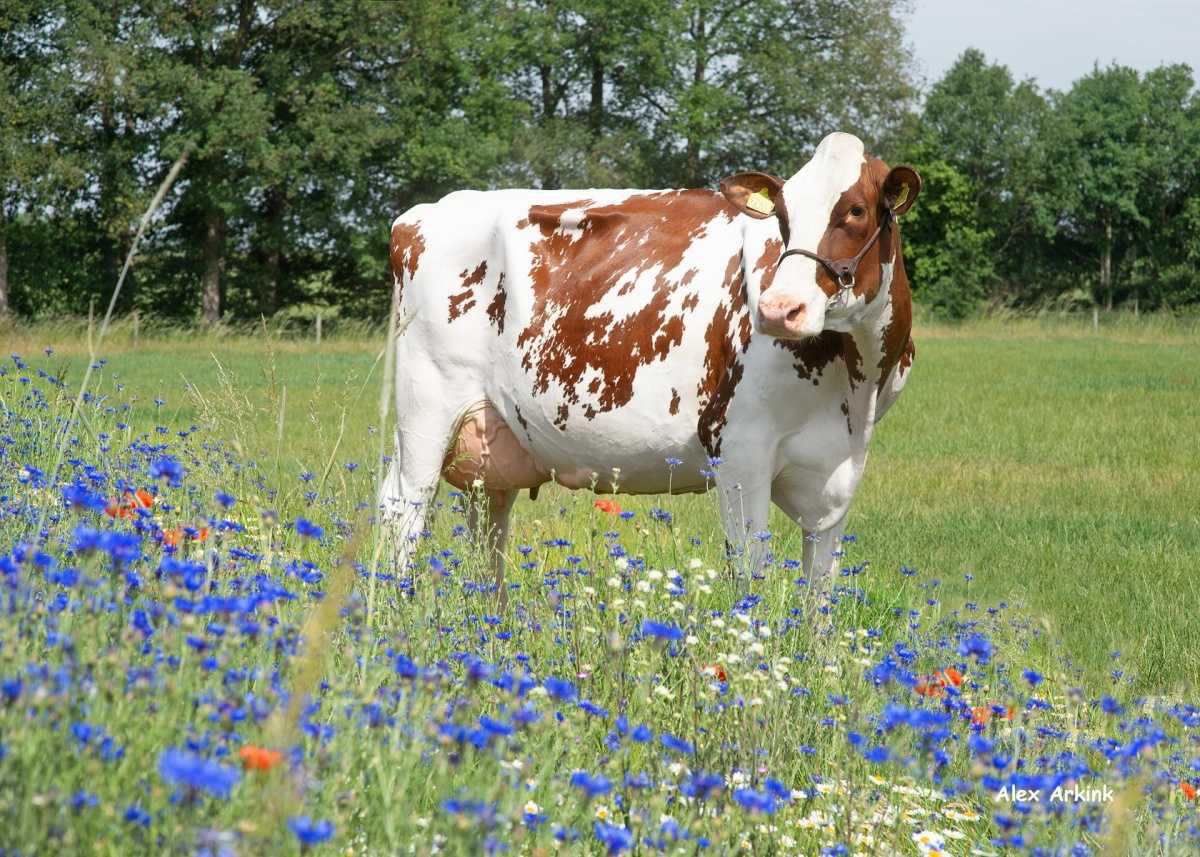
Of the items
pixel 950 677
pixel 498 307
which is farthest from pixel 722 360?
pixel 950 677

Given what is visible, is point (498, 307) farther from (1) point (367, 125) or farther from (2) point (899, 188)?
(1) point (367, 125)

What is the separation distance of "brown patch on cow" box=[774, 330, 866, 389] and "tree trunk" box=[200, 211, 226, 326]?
36.4 meters

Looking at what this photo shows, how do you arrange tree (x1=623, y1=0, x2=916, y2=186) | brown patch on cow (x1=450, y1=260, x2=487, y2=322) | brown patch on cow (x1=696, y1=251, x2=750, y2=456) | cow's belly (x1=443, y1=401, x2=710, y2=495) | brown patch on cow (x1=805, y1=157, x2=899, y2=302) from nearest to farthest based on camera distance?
brown patch on cow (x1=805, y1=157, x2=899, y2=302) → brown patch on cow (x1=696, y1=251, x2=750, y2=456) → cow's belly (x1=443, y1=401, x2=710, y2=495) → brown patch on cow (x1=450, y1=260, x2=487, y2=322) → tree (x1=623, y1=0, x2=916, y2=186)

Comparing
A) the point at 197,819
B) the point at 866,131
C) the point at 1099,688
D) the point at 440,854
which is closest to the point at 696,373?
the point at 1099,688

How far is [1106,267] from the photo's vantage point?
2628 inches

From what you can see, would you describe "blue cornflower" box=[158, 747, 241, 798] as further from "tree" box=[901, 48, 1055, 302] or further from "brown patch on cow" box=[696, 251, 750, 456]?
"tree" box=[901, 48, 1055, 302]

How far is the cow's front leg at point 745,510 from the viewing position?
5258 millimetres

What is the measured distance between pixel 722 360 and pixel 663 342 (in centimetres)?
28

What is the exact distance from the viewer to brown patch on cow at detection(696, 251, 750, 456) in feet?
17.7

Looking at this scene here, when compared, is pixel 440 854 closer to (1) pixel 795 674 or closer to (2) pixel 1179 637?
(1) pixel 795 674

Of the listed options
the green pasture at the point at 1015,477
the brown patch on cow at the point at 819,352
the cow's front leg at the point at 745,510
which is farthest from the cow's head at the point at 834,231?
the green pasture at the point at 1015,477

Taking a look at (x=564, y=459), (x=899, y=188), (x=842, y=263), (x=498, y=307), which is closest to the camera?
(x=842, y=263)

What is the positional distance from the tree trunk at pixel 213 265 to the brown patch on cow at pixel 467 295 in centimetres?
3488

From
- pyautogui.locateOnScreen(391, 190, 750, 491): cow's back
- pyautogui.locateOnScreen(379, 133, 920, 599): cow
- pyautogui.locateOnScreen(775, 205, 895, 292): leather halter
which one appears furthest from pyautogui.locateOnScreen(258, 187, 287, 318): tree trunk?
pyautogui.locateOnScreen(775, 205, 895, 292): leather halter
